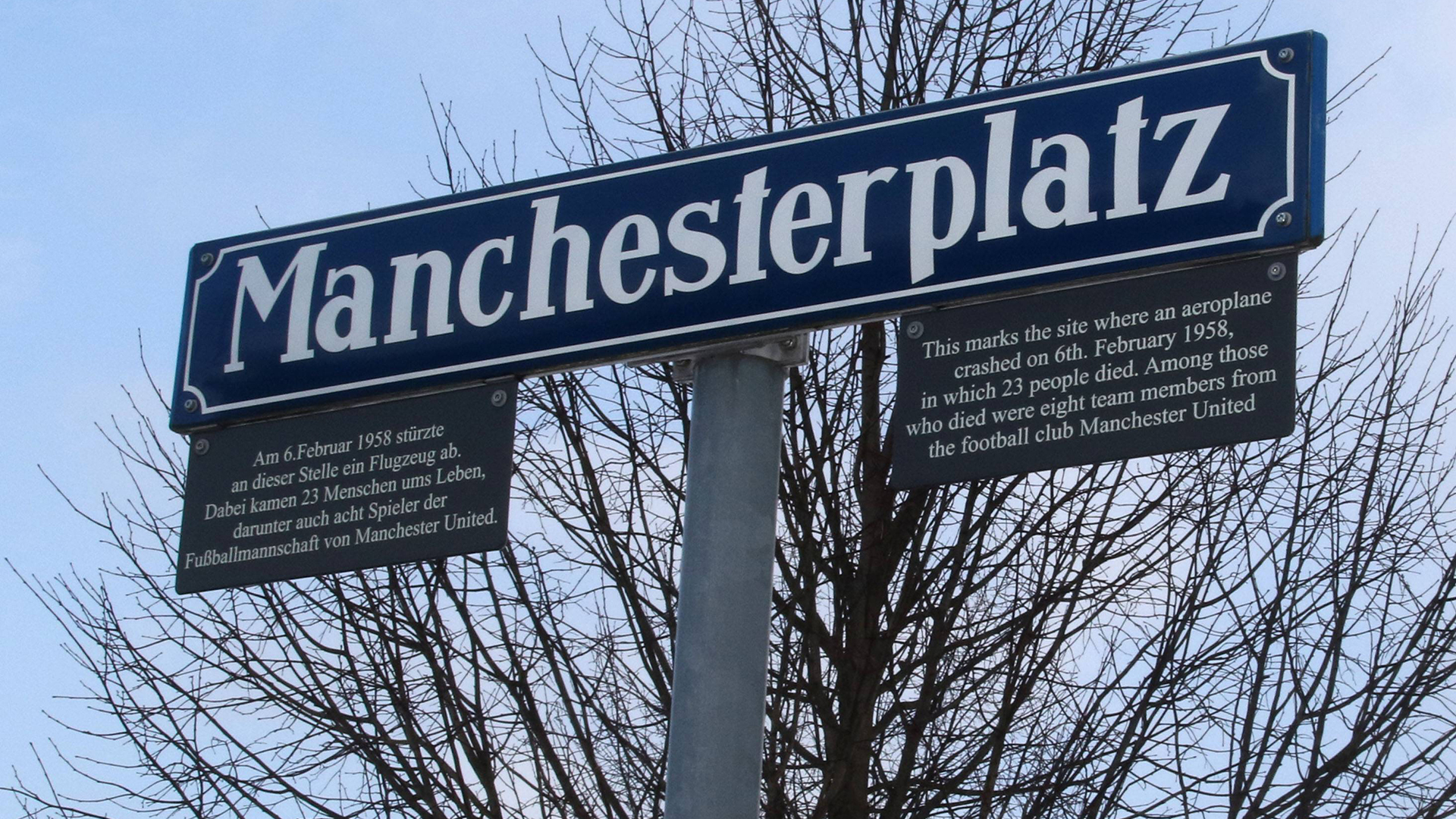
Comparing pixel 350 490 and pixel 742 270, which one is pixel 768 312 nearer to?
pixel 742 270

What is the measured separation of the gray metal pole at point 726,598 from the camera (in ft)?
8.21

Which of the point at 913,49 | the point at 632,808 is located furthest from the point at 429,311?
the point at 913,49

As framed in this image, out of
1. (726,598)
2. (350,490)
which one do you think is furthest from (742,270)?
(350,490)

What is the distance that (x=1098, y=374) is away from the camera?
A: 2703 mm

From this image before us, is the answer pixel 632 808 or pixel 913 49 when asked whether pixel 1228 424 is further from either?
pixel 913 49

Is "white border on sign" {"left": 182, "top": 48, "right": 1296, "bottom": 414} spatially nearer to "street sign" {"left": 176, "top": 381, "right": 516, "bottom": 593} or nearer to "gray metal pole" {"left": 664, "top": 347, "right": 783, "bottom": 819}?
"street sign" {"left": 176, "top": 381, "right": 516, "bottom": 593}

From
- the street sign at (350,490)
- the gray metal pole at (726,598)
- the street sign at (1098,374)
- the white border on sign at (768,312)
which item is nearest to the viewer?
the gray metal pole at (726,598)

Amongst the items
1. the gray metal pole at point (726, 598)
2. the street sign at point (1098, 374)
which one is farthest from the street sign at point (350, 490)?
the street sign at point (1098, 374)

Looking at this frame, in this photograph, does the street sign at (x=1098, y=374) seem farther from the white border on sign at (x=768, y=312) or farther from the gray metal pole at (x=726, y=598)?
the gray metal pole at (x=726, y=598)

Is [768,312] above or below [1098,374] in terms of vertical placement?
above

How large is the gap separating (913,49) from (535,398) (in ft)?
6.03

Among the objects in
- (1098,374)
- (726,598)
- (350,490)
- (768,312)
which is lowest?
(726,598)

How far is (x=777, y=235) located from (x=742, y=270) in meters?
0.09

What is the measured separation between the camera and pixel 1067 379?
2.72 m
